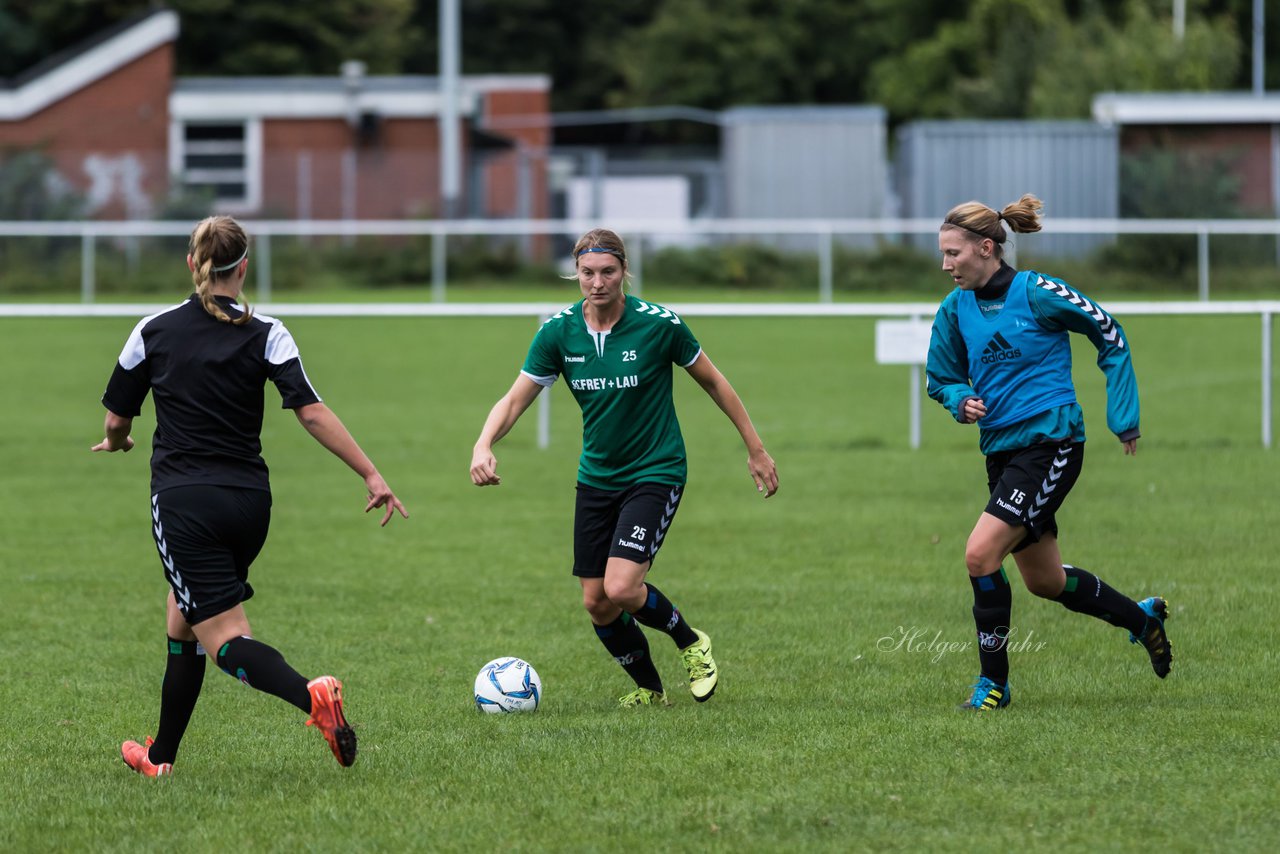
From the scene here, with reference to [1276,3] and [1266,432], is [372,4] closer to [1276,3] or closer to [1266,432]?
[1276,3]

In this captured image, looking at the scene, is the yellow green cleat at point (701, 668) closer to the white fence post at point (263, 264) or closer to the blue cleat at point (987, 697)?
the blue cleat at point (987, 697)

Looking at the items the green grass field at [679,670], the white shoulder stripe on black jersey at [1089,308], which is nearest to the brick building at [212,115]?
the green grass field at [679,670]

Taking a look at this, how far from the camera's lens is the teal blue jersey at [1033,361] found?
6812 millimetres

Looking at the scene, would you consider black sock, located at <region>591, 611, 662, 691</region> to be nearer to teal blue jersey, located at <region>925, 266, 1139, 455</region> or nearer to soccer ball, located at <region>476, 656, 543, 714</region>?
soccer ball, located at <region>476, 656, 543, 714</region>

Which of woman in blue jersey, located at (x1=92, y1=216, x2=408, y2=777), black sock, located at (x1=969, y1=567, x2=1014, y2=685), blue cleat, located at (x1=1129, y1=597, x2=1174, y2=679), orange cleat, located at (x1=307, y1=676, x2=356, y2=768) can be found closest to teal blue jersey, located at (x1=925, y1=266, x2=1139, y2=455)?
black sock, located at (x1=969, y1=567, x2=1014, y2=685)

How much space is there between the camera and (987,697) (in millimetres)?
6770

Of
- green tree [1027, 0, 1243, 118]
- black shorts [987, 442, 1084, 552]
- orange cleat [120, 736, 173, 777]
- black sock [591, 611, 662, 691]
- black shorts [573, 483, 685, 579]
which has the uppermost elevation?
green tree [1027, 0, 1243, 118]

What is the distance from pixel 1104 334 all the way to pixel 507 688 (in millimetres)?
2654

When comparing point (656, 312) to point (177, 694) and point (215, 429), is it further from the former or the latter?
point (177, 694)

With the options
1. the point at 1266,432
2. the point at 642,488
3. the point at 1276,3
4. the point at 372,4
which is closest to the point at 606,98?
the point at 372,4

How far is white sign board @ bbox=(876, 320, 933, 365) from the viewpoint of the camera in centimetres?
1483

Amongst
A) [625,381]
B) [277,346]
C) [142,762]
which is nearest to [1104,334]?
[625,381]

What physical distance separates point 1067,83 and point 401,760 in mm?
37205

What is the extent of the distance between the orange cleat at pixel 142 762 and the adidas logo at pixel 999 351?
334 cm
